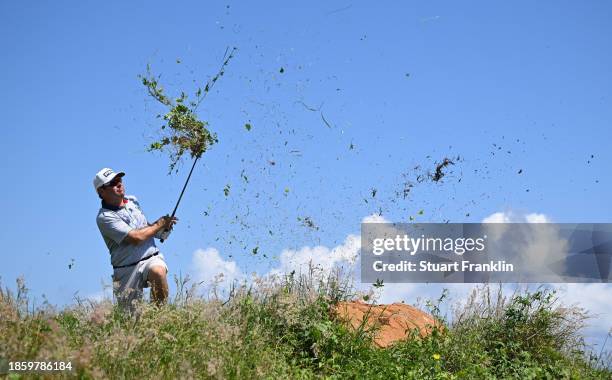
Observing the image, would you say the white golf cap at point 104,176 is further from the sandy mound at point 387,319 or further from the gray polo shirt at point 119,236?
the sandy mound at point 387,319

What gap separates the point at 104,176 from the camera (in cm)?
917

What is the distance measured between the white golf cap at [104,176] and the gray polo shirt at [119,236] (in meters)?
0.29

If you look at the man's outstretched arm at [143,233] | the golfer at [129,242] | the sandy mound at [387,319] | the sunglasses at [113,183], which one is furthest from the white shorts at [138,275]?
the sandy mound at [387,319]

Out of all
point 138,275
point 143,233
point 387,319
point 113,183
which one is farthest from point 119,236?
point 387,319

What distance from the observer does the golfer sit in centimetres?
877

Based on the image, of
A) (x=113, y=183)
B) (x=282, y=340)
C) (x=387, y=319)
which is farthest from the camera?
(x=387, y=319)

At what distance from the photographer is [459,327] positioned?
31.7ft

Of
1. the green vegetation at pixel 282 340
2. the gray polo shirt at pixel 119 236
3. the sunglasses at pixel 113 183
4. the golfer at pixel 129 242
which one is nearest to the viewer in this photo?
the green vegetation at pixel 282 340

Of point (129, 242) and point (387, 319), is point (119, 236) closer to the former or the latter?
point (129, 242)

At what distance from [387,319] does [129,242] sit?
3.29m

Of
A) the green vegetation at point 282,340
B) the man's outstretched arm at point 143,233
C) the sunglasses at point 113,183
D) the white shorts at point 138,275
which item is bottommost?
the green vegetation at point 282,340

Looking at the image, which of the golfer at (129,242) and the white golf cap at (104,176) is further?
the white golf cap at (104,176)

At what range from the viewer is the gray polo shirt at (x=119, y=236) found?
8.94 m

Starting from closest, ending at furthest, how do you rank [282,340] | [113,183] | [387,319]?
[282,340]
[113,183]
[387,319]
